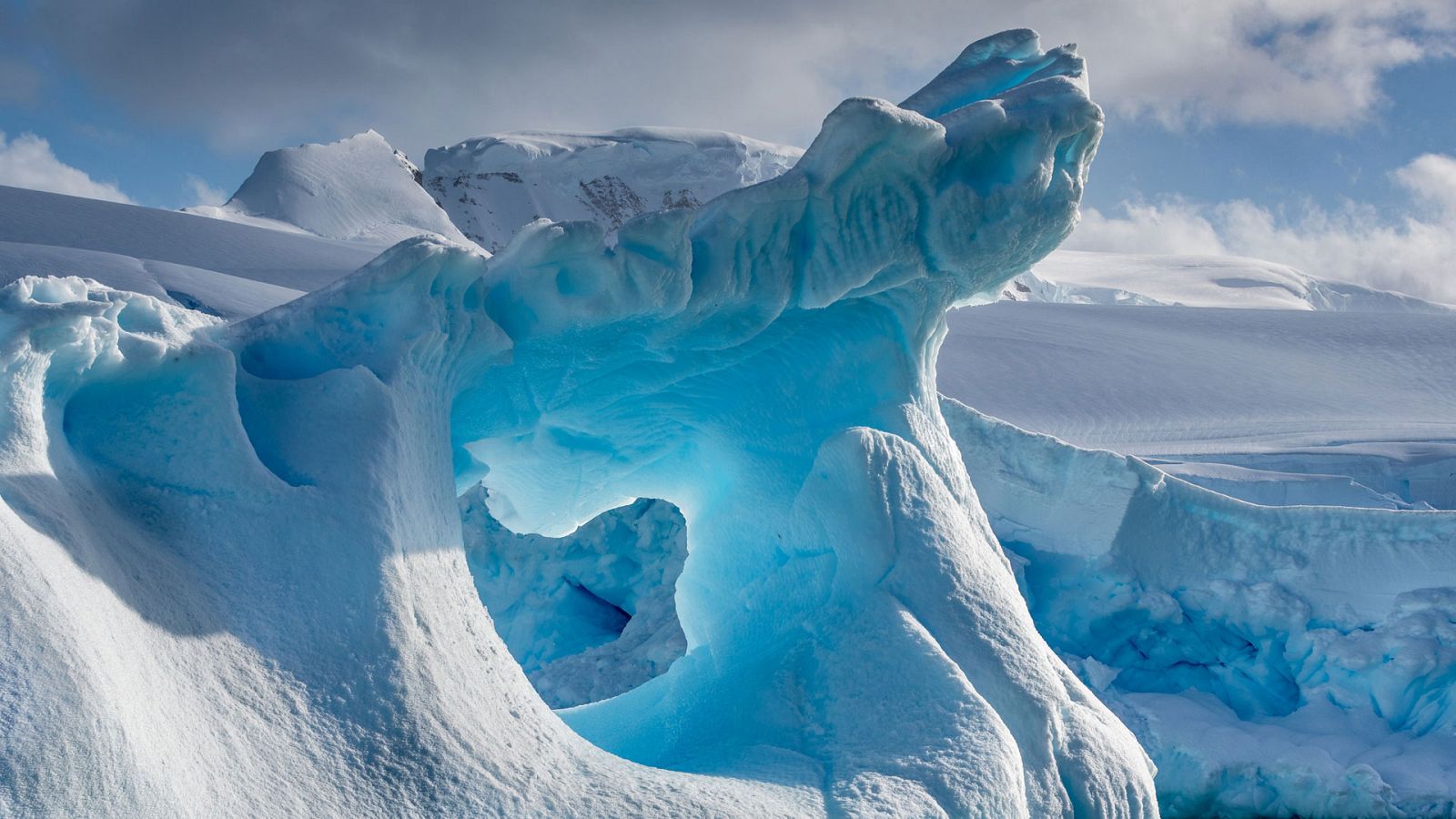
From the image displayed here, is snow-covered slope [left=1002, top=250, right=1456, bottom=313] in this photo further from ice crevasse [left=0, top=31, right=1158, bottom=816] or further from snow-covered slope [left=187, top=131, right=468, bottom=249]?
ice crevasse [left=0, top=31, right=1158, bottom=816]

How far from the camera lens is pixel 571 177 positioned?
19.4m

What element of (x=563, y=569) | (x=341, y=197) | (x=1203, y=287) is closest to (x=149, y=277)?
(x=563, y=569)

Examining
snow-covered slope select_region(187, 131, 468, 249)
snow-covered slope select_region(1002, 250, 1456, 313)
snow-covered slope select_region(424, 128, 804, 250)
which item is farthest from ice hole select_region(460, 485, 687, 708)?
snow-covered slope select_region(1002, 250, 1456, 313)

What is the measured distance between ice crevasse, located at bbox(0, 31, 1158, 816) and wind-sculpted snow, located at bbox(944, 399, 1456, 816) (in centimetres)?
206

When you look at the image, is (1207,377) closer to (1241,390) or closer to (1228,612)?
(1241,390)

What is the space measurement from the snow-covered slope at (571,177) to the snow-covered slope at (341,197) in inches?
210

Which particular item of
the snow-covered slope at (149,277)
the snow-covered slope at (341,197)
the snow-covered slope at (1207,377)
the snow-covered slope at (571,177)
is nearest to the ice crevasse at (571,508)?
the snow-covered slope at (149,277)

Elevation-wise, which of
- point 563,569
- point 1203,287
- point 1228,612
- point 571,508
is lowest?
point 1228,612

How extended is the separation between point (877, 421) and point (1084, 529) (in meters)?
2.60

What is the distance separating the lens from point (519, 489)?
426cm

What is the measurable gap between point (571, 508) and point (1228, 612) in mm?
3645

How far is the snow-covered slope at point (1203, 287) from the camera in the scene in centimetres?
2742

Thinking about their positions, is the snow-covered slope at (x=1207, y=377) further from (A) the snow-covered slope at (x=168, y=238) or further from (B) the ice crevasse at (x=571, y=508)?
(B) the ice crevasse at (x=571, y=508)

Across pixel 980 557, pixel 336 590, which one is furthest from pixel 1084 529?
pixel 336 590
